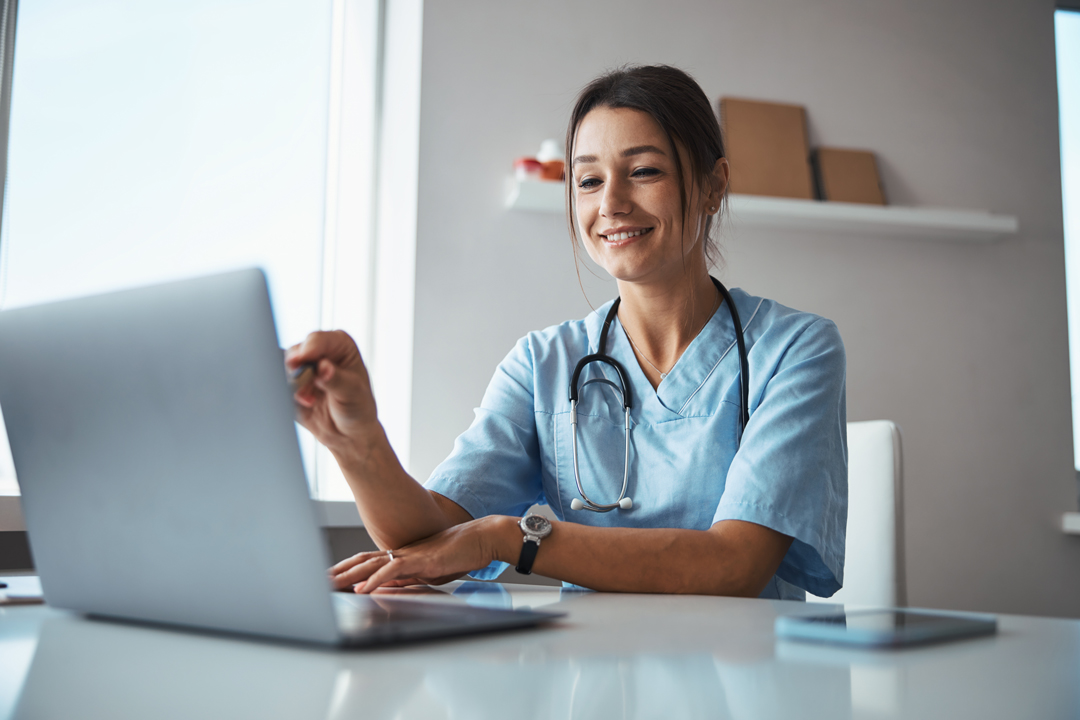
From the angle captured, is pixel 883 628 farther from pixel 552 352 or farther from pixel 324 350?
pixel 552 352

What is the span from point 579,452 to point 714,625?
0.62m

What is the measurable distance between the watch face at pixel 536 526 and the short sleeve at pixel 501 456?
264 millimetres

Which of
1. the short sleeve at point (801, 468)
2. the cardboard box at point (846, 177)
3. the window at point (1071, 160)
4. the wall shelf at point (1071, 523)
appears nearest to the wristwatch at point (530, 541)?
the short sleeve at point (801, 468)

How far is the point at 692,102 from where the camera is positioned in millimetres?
1228

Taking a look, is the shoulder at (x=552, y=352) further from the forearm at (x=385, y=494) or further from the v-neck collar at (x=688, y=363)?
the forearm at (x=385, y=494)

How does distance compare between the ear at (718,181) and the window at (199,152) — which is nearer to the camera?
the ear at (718,181)

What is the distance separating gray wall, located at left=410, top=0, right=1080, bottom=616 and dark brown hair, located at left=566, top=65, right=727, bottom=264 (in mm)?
973

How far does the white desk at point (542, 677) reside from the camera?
325 mm

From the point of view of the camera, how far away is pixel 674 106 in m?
1.20

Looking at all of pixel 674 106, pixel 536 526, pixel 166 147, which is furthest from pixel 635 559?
pixel 166 147

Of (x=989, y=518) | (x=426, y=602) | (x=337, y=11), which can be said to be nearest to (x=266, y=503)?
(x=426, y=602)

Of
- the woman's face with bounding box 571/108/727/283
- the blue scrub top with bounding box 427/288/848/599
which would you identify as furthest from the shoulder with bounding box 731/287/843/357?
the woman's face with bounding box 571/108/727/283

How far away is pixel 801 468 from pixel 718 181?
555 millimetres

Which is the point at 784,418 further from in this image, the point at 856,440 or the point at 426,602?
the point at 426,602
